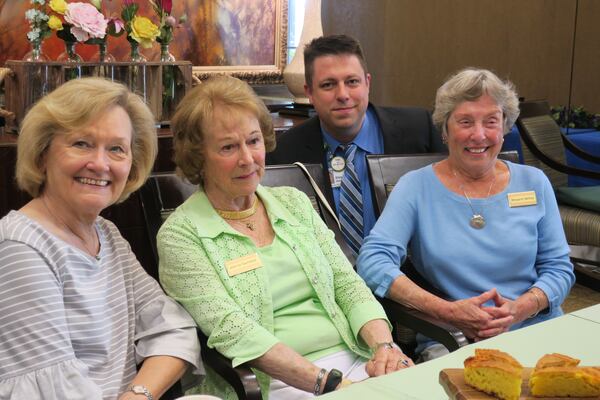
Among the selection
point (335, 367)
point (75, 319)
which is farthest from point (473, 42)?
point (75, 319)

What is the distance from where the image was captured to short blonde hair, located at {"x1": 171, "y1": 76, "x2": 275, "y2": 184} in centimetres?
232

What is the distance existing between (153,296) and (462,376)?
0.96 metres

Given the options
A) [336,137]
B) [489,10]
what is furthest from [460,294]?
[489,10]

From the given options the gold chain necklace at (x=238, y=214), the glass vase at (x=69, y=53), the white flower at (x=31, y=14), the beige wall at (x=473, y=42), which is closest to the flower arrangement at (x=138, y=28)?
the glass vase at (x=69, y=53)

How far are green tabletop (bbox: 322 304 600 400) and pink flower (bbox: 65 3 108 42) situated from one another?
2000 mm

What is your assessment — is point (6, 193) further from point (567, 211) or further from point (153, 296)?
point (567, 211)

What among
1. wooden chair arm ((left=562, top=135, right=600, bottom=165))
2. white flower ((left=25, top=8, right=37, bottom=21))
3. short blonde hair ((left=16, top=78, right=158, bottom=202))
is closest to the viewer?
short blonde hair ((left=16, top=78, right=158, bottom=202))

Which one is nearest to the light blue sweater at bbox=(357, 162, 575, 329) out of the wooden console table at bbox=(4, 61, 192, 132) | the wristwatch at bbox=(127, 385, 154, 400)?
the wristwatch at bbox=(127, 385, 154, 400)

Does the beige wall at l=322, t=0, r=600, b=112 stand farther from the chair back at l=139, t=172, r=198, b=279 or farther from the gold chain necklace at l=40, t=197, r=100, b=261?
the gold chain necklace at l=40, t=197, r=100, b=261

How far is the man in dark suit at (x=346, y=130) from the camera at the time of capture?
3.25 metres

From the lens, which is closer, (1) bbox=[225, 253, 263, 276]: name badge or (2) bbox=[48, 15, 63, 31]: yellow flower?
(1) bbox=[225, 253, 263, 276]: name badge

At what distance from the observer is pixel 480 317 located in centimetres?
253

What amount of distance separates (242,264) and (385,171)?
106 centimetres

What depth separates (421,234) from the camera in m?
2.80
